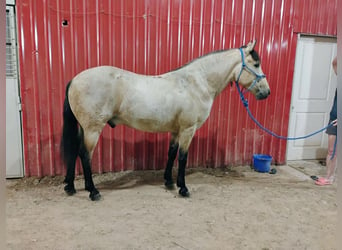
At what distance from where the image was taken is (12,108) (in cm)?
287

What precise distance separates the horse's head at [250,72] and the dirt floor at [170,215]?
3.91 ft

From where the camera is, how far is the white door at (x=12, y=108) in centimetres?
277

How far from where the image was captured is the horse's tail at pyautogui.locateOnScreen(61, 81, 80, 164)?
2.49m

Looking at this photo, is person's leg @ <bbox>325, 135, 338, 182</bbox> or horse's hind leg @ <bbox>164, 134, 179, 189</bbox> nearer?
horse's hind leg @ <bbox>164, 134, 179, 189</bbox>

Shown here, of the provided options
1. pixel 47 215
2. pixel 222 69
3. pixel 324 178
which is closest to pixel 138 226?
pixel 47 215

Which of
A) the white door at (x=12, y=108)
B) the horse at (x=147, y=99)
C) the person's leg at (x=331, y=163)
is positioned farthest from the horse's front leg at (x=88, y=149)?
the person's leg at (x=331, y=163)

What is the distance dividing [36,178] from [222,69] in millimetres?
2528

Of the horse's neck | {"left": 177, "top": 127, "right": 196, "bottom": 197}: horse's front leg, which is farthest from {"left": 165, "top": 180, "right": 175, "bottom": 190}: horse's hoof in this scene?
the horse's neck

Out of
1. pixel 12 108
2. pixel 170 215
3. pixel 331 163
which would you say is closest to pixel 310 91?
pixel 331 163

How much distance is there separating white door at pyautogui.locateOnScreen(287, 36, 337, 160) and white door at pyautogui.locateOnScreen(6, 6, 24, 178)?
12.4ft

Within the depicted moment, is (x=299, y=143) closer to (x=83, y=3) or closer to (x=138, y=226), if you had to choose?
(x=138, y=226)

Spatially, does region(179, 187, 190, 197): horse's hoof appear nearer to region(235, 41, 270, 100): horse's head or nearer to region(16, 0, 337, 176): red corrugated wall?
region(16, 0, 337, 176): red corrugated wall

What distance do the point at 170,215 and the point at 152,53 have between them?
1.98 m

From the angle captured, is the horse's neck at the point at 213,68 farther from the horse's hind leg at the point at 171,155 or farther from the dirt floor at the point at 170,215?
the dirt floor at the point at 170,215
